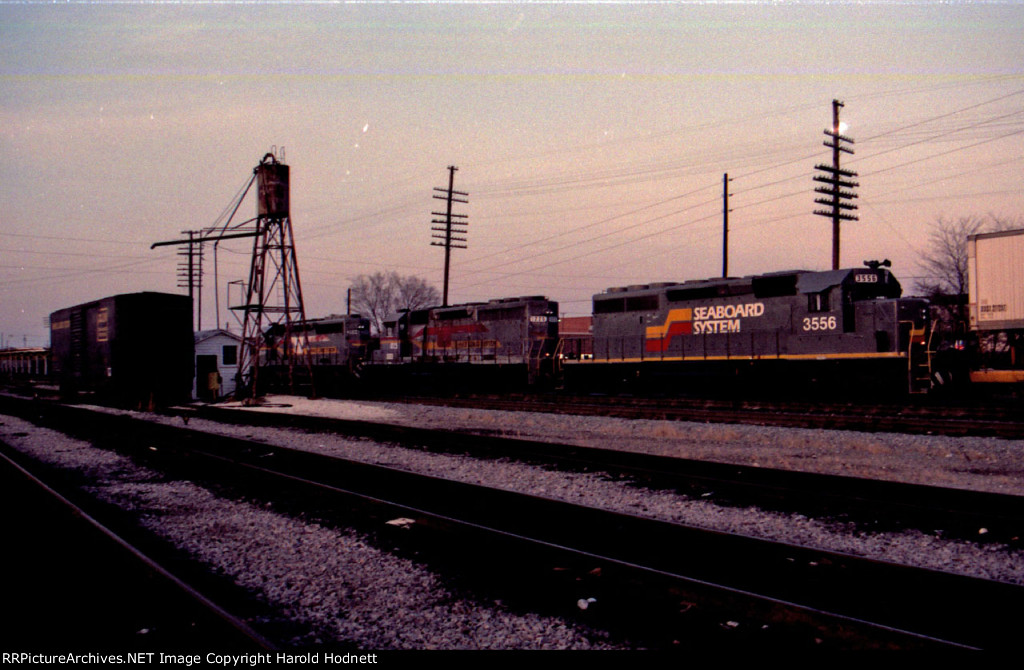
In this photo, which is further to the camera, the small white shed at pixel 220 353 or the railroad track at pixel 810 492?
the small white shed at pixel 220 353

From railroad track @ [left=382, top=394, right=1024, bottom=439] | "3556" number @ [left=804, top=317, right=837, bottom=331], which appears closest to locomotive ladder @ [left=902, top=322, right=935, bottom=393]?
railroad track @ [left=382, top=394, right=1024, bottom=439]

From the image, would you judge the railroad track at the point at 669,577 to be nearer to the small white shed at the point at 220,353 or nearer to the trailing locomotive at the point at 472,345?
the trailing locomotive at the point at 472,345

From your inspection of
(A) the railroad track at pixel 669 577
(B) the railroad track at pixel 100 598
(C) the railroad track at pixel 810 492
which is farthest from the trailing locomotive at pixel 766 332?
(B) the railroad track at pixel 100 598

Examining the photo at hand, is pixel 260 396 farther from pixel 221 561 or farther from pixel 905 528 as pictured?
pixel 905 528

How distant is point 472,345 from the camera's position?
96.0ft

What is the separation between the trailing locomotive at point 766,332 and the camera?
59.0ft

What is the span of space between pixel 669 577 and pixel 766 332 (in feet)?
55.5

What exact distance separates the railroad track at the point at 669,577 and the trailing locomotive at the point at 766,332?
13893 mm

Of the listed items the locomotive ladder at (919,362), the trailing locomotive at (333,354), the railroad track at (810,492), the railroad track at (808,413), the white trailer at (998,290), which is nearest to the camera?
the railroad track at (810,492)

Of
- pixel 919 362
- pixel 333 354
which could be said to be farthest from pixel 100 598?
pixel 333 354

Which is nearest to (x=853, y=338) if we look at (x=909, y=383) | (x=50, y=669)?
(x=909, y=383)

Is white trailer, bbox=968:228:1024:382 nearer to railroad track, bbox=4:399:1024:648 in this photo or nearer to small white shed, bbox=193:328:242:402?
railroad track, bbox=4:399:1024:648

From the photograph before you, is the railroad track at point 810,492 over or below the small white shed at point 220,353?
below

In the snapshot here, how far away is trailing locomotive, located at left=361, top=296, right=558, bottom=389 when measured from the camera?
89.5ft
